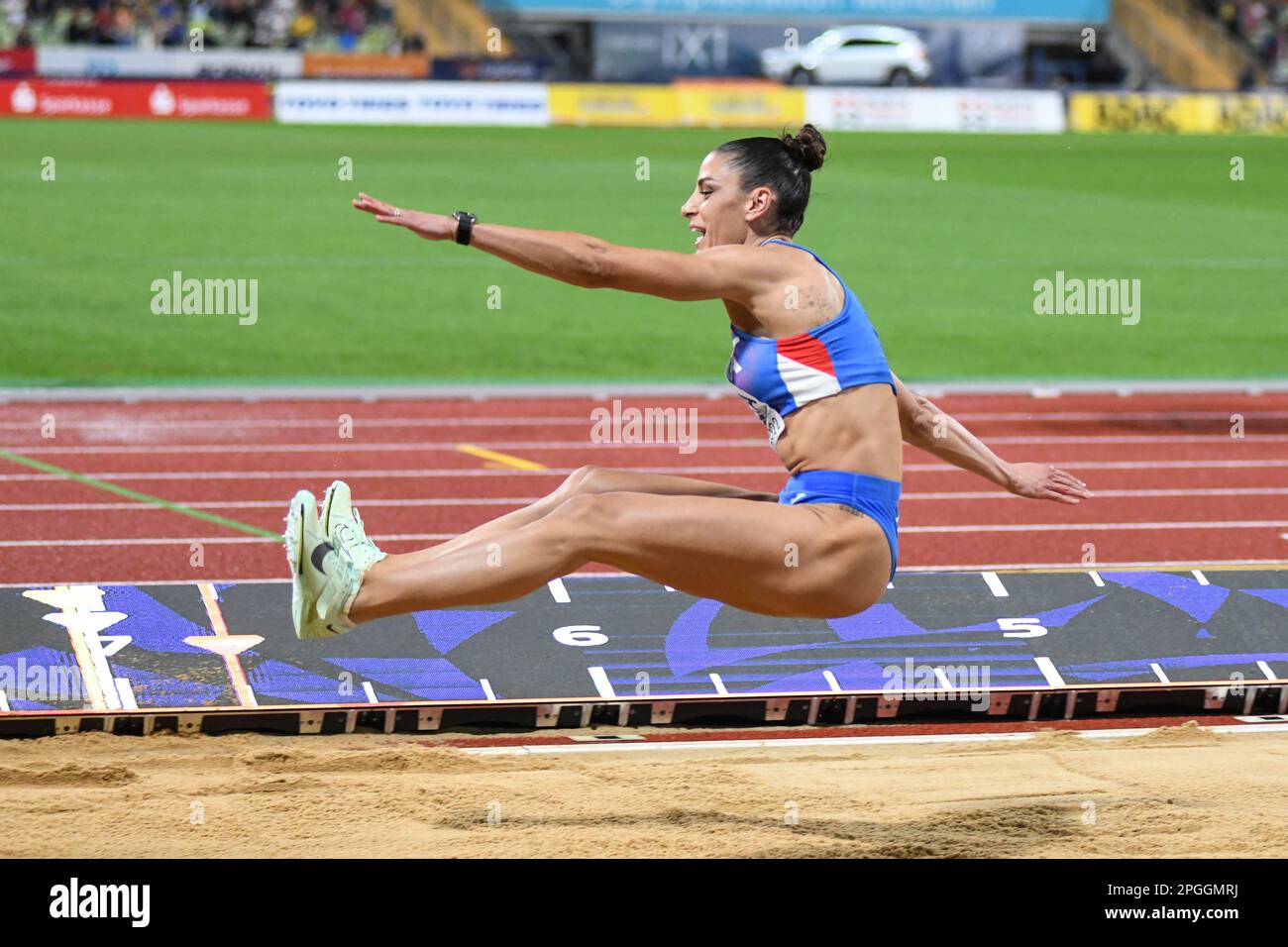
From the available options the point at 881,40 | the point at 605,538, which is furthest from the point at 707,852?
the point at 881,40

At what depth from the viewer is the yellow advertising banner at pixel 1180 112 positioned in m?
33.7

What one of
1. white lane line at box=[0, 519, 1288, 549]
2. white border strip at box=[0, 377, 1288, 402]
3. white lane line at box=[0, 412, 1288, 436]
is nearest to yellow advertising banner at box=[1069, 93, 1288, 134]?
white border strip at box=[0, 377, 1288, 402]

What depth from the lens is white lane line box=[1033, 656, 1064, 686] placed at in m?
6.88

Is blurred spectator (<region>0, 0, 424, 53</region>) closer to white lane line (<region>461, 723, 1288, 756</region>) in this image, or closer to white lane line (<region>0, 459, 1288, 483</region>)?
white lane line (<region>0, 459, 1288, 483</region>)

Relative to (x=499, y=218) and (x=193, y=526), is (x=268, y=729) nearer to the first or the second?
(x=193, y=526)

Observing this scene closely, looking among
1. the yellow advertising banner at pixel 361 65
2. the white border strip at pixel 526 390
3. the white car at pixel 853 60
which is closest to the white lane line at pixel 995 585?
the white border strip at pixel 526 390

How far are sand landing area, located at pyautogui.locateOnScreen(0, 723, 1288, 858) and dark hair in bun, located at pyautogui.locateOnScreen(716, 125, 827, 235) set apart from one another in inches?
69.0

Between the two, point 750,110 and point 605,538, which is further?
point 750,110

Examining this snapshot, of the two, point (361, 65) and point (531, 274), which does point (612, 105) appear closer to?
point (361, 65)

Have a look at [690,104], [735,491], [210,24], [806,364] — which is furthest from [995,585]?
[210,24]

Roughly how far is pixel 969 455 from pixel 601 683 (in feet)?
6.52

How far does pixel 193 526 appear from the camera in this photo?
9242 mm

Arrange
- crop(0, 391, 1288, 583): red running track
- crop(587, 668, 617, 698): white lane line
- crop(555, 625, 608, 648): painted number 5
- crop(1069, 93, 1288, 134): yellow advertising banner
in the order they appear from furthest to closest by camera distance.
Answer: crop(1069, 93, 1288, 134): yellow advertising banner < crop(0, 391, 1288, 583): red running track < crop(555, 625, 608, 648): painted number 5 < crop(587, 668, 617, 698): white lane line

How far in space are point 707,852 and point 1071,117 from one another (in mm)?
30581
